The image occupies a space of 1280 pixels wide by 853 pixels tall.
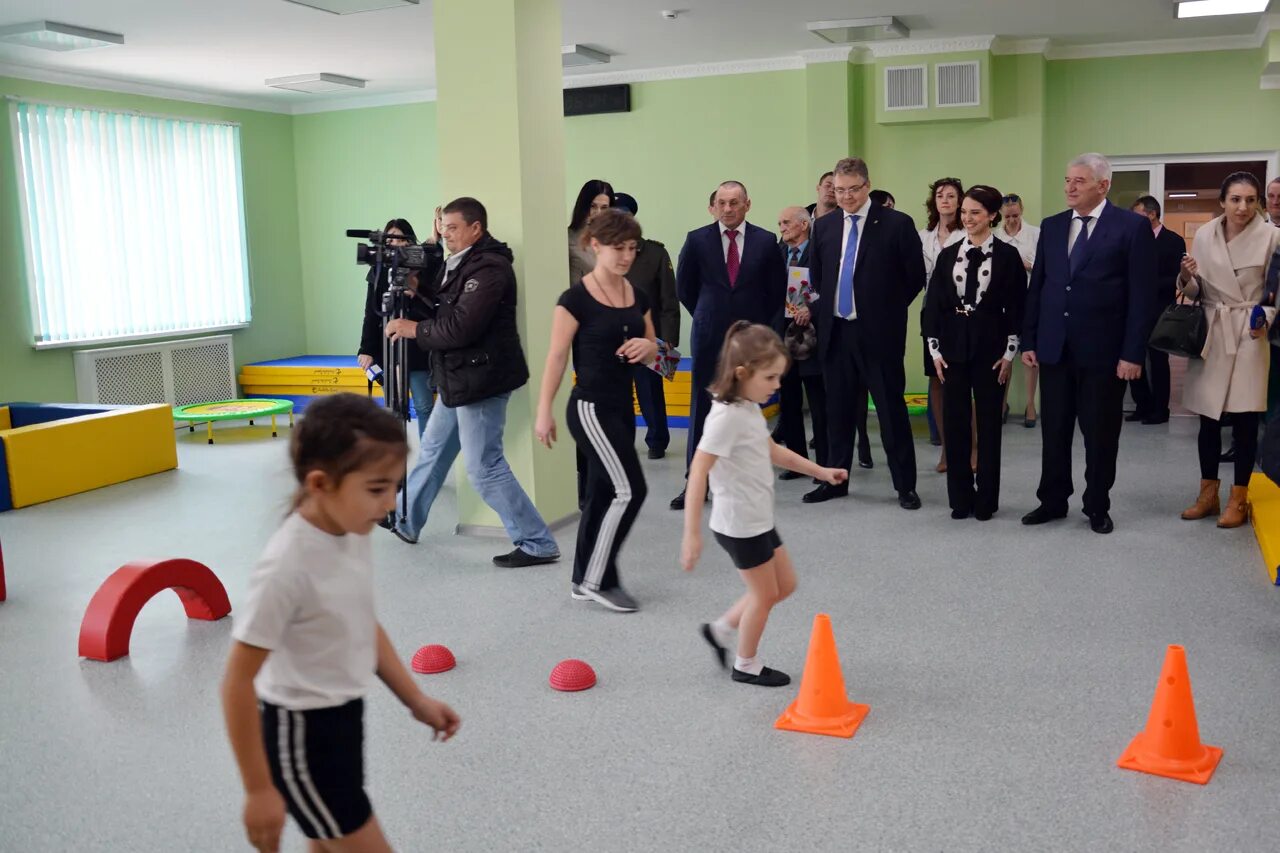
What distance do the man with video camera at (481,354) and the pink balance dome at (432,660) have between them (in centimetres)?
116

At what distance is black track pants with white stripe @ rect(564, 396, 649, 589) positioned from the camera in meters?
4.06

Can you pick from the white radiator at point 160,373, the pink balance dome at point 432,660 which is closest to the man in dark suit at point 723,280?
the pink balance dome at point 432,660

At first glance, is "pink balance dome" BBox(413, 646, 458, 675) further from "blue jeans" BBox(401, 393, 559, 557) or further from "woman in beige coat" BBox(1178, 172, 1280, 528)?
"woman in beige coat" BBox(1178, 172, 1280, 528)

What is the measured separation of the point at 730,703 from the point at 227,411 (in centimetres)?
627

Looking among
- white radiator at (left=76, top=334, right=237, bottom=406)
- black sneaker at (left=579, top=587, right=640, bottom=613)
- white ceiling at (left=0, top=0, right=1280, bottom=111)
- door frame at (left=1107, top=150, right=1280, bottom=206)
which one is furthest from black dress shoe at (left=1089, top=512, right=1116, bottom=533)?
white radiator at (left=76, top=334, right=237, bottom=406)

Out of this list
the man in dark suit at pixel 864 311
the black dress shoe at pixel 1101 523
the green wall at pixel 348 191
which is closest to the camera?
the black dress shoe at pixel 1101 523

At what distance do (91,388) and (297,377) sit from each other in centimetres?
174

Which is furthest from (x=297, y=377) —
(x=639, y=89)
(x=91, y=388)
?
(x=639, y=89)

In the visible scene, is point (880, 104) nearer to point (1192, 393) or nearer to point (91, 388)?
point (1192, 393)

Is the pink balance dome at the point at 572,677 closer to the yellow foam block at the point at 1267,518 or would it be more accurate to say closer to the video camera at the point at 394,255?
the video camera at the point at 394,255

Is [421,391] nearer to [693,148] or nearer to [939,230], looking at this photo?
[939,230]

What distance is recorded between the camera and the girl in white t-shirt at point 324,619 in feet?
5.63

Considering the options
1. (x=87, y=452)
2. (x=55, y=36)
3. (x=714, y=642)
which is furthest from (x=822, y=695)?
(x=55, y=36)

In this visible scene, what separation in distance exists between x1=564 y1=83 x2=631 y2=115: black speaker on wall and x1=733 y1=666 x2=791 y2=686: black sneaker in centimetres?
708
